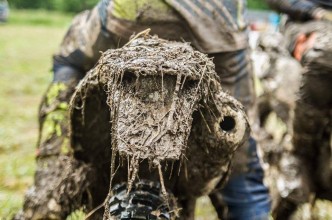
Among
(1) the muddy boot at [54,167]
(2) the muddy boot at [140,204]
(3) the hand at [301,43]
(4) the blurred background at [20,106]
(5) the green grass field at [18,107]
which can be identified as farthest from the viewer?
(5) the green grass field at [18,107]

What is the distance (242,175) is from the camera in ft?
10.6

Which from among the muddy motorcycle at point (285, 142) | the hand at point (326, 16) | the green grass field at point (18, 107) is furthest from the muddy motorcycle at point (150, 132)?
the hand at point (326, 16)

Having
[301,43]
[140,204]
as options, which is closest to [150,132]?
[140,204]

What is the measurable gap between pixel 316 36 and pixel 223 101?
5.15 feet

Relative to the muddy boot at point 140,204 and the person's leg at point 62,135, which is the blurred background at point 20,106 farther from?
the muddy boot at point 140,204

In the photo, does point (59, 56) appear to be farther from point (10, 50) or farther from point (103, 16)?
point (10, 50)

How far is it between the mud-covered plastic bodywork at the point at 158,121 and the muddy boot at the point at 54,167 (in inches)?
3.8

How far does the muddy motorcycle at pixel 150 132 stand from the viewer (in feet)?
6.48

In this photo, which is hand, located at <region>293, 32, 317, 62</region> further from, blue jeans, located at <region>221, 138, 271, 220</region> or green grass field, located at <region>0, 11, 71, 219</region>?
green grass field, located at <region>0, 11, 71, 219</region>

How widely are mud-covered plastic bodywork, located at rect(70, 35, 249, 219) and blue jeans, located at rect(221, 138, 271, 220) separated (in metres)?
0.53

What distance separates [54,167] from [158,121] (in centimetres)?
115

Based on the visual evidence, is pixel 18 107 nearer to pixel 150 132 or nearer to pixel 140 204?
pixel 140 204

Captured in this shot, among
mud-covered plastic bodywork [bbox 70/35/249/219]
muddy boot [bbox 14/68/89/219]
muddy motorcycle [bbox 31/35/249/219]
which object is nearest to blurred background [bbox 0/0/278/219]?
muddy boot [bbox 14/68/89/219]

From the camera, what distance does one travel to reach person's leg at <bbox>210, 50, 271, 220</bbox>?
3.03 m
